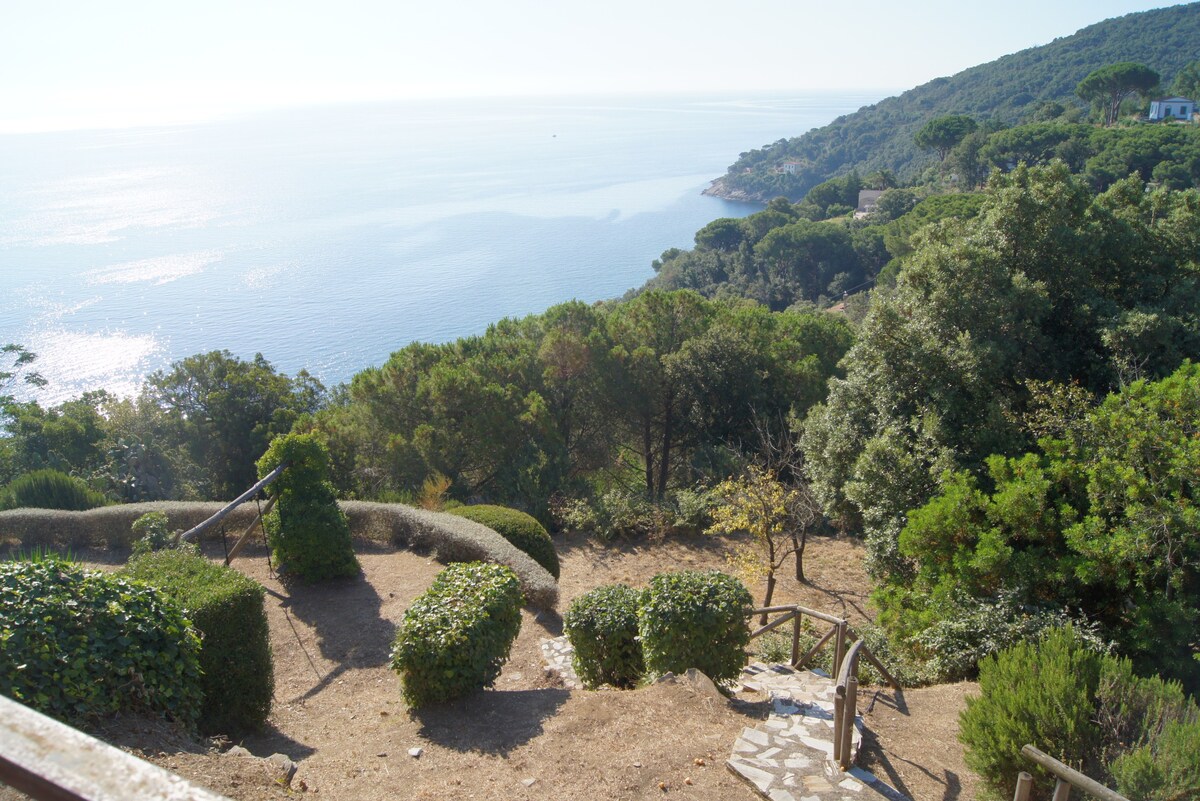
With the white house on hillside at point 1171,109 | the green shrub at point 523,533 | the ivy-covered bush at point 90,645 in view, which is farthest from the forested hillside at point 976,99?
the ivy-covered bush at point 90,645

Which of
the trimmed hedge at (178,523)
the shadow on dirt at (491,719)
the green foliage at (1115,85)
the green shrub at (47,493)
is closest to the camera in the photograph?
the shadow on dirt at (491,719)

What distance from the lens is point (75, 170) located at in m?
114

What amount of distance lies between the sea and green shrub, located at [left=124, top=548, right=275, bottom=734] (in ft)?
113

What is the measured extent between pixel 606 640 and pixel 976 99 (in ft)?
404

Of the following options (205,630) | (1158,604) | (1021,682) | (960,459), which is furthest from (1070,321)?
(205,630)

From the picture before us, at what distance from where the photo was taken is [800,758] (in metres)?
5.88

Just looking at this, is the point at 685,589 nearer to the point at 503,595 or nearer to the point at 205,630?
the point at 503,595

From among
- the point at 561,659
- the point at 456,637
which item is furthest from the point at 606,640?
the point at 456,637

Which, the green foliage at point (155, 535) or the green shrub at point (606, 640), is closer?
the green shrub at point (606, 640)

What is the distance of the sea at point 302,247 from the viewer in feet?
152

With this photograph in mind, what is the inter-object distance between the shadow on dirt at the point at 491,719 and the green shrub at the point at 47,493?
38.5ft

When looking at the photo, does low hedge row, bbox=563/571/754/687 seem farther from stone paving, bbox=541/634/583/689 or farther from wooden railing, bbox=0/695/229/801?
wooden railing, bbox=0/695/229/801

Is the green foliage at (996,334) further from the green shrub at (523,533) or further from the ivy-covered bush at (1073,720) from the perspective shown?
the green shrub at (523,533)

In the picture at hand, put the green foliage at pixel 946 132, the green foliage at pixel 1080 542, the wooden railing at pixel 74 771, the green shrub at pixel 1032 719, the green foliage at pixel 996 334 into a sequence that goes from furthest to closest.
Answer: the green foliage at pixel 946 132
the green foliage at pixel 996 334
the green foliage at pixel 1080 542
the green shrub at pixel 1032 719
the wooden railing at pixel 74 771
